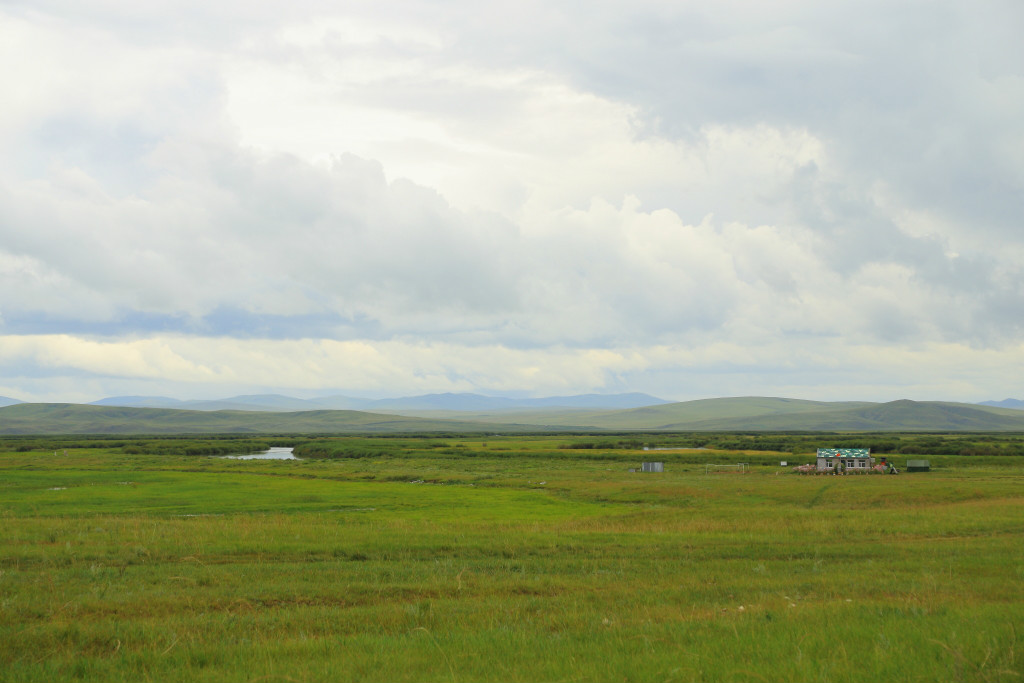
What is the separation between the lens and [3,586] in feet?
51.0

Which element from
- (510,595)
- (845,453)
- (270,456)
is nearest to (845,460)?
(845,453)

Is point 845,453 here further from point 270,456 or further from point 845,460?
point 270,456

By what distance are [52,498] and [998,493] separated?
60.3 metres

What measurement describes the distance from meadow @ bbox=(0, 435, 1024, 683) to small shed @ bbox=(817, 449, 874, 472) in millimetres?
42555

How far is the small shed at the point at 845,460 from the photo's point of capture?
78.2 m

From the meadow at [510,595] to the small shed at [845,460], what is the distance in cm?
4256

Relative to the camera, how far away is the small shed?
78.2 m

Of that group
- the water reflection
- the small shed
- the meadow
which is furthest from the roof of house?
the water reflection

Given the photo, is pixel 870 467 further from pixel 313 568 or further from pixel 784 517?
pixel 313 568

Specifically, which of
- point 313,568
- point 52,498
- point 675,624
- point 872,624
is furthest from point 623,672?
point 52,498

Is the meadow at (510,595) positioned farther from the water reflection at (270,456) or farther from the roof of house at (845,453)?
the water reflection at (270,456)

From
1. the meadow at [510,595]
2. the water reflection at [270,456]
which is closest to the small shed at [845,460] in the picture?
the meadow at [510,595]

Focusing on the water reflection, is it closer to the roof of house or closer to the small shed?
the small shed

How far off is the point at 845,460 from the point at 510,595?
74458 millimetres
